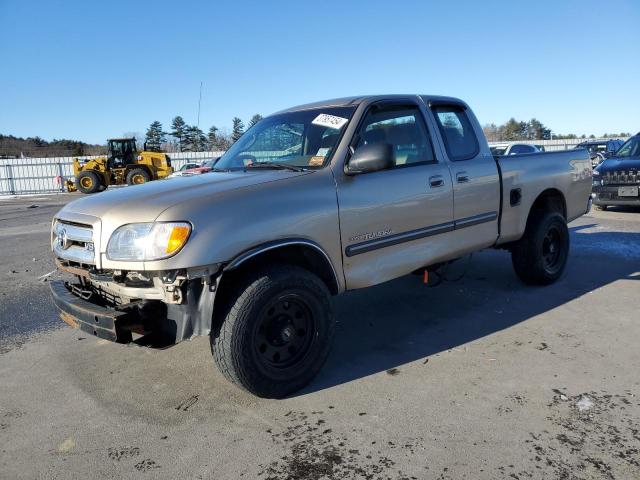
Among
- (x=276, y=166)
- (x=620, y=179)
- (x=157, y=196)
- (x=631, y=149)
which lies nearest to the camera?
(x=157, y=196)

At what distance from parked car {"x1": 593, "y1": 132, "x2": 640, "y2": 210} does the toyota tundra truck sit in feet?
25.1

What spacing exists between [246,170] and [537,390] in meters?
2.54

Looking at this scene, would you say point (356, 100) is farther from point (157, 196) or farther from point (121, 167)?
point (121, 167)

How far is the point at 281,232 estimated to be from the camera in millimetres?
3014

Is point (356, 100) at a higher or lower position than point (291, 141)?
higher

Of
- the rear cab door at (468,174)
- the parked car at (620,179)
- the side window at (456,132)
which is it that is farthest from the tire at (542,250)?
the parked car at (620,179)

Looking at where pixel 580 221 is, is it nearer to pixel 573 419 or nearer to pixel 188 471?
pixel 573 419

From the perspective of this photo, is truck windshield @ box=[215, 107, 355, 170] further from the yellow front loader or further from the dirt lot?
the yellow front loader

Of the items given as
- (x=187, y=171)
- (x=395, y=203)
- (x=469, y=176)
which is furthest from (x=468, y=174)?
(x=187, y=171)

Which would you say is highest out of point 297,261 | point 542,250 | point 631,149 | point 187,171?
point 187,171

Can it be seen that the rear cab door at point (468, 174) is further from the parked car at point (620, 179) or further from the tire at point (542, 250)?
the parked car at point (620, 179)

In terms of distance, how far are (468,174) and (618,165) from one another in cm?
840

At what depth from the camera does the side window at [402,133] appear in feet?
12.7

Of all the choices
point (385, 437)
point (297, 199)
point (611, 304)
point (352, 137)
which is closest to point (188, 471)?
point (385, 437)
